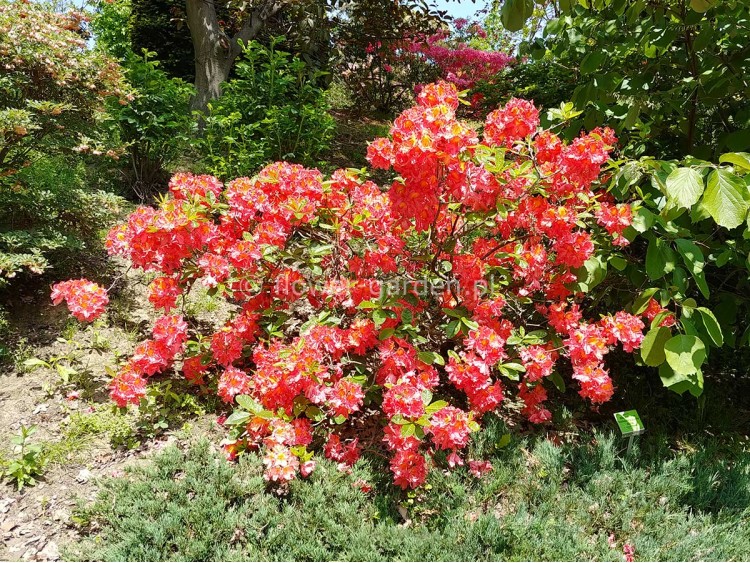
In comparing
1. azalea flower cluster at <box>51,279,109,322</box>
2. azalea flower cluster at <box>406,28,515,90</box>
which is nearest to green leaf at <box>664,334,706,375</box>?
azalea flower cluster at <box>51,279,109,322</box>

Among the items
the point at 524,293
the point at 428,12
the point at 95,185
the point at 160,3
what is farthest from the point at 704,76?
the point at 160,3

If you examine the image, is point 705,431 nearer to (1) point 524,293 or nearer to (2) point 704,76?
(1) point 524,293

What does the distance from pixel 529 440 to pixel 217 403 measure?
159 cm

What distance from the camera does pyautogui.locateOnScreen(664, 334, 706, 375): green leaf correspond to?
5.86 ft

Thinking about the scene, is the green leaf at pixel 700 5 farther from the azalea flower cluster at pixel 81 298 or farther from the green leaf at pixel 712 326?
the azalea flower cluster at pixel 81 298

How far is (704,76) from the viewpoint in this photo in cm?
246

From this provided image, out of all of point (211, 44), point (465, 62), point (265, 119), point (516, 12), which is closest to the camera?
point (516, 12)

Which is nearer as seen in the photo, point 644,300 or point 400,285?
point 644,300

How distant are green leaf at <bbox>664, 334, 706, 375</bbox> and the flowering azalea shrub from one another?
1.35 feet

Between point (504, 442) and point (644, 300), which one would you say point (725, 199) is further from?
point (504, 442)

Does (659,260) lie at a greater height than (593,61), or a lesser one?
lesser

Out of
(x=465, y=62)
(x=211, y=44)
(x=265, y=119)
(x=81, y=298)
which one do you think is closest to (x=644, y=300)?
(x=81, y=298)

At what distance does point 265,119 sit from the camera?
477cm

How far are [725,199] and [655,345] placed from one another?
656 millimetres
